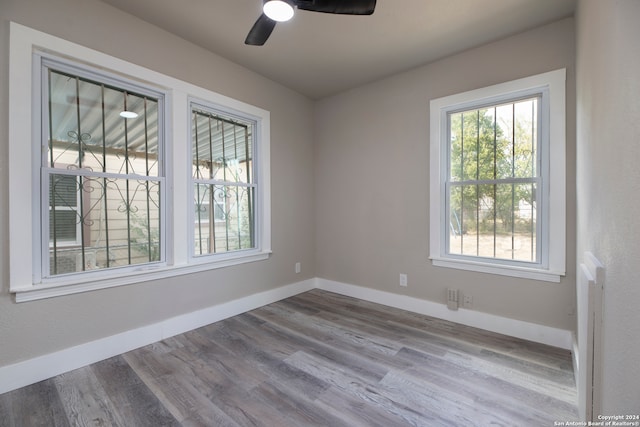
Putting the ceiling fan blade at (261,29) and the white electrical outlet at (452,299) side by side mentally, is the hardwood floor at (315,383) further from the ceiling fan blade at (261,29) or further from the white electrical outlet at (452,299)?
the ceiling fan blade at (261,29)

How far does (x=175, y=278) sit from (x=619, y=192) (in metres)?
2.96

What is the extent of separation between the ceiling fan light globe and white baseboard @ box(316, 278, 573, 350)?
290 centimetres

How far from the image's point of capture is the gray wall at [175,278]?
1.81 m

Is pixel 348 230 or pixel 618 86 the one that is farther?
pixel 348 230

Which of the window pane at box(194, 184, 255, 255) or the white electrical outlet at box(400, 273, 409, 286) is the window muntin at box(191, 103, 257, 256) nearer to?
the window pane at box(194, 184, 255, 255)

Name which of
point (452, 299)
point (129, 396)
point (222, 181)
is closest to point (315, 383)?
point (129, 396)

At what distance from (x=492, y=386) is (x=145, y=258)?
2.88 meters

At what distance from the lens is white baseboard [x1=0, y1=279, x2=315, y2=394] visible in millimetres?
1817

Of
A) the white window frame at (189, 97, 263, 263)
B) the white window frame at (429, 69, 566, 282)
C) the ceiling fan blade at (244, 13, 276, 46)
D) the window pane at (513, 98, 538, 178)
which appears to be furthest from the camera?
the white window frame at (189, 97, 263, 263)

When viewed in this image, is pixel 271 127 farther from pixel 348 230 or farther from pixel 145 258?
pixel 145 258

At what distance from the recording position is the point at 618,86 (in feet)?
3.07

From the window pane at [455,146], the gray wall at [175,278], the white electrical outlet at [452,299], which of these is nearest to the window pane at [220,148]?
the gray wall at [175,278]

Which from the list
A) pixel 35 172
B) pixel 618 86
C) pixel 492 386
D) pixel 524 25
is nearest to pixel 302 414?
pixel 492 386

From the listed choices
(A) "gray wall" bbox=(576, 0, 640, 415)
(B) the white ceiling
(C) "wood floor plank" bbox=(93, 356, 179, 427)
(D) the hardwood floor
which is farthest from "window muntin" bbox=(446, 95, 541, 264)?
(C) "wood floor plank" bbox=(93, 356, 179, 427)
